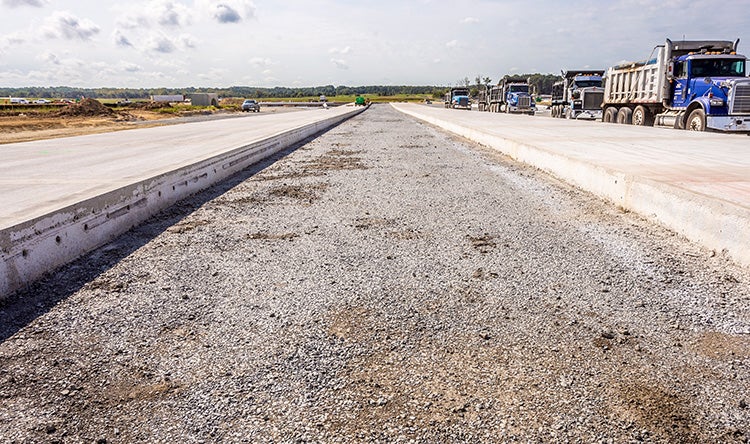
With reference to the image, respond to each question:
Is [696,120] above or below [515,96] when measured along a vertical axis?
below

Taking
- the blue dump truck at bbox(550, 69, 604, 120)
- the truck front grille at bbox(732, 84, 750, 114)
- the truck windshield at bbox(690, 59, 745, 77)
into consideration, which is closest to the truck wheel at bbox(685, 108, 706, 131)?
the truck front grille at bbox(732, 84, 750, 114)

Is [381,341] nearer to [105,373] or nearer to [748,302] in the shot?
[105,373]

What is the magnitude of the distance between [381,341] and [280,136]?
13918mm

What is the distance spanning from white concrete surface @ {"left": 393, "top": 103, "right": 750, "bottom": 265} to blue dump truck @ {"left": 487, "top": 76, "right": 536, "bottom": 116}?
33521 mm

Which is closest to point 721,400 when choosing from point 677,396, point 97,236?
point 677,396

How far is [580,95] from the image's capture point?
103ft

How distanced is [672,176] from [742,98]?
14.0 meters

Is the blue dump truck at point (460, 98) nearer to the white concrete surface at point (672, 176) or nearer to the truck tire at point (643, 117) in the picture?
Answer: the truck tire at point (643, 117)

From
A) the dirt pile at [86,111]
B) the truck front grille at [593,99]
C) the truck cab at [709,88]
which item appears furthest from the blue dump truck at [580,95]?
the dirt pile at [86,111]

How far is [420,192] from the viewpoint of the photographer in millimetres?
8539

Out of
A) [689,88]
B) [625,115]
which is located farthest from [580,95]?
[689,88]

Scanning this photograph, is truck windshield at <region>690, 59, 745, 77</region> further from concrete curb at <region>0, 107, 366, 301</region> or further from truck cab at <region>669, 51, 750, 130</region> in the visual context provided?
concrete curb at <region>0, 107, 366, 301</region>

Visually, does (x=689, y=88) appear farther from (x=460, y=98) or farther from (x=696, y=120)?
(x=460, y=98)

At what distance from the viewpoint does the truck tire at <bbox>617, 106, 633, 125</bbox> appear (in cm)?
2441
